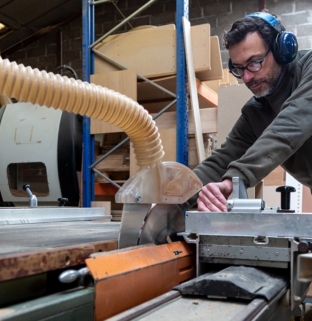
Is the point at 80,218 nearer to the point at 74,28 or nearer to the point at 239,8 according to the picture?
the point at 239,8

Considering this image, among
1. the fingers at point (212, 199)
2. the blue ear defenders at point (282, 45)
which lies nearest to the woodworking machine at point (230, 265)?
the fingers at point (212, 199)

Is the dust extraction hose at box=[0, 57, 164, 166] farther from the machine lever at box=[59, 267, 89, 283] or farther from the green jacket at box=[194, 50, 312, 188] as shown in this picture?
the green jacket at box=[194, 50, 312, 188]

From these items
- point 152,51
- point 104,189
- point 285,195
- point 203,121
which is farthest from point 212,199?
point 104,189

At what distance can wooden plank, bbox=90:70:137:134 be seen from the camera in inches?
113

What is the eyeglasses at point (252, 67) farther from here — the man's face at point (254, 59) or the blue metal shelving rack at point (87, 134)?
the blue metal shelving rack at point (87, 134)

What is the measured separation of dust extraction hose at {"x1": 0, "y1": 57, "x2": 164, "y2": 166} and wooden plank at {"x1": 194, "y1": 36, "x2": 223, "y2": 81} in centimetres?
208

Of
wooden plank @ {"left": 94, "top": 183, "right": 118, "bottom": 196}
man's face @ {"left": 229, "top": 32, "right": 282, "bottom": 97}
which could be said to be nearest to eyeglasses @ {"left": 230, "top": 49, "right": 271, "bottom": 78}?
man's face @ {"left": 229, "top": 32, "right": 282, "bottom": 97}

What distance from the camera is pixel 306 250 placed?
77cm

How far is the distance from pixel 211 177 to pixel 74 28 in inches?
166

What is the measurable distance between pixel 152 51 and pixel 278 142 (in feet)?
6.01

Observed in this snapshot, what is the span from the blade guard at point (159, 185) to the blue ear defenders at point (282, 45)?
0.84m

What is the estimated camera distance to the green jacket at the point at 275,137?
1.26 meters

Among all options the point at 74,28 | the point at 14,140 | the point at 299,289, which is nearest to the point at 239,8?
the point at 74,28

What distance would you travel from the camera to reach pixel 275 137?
1282 mm
